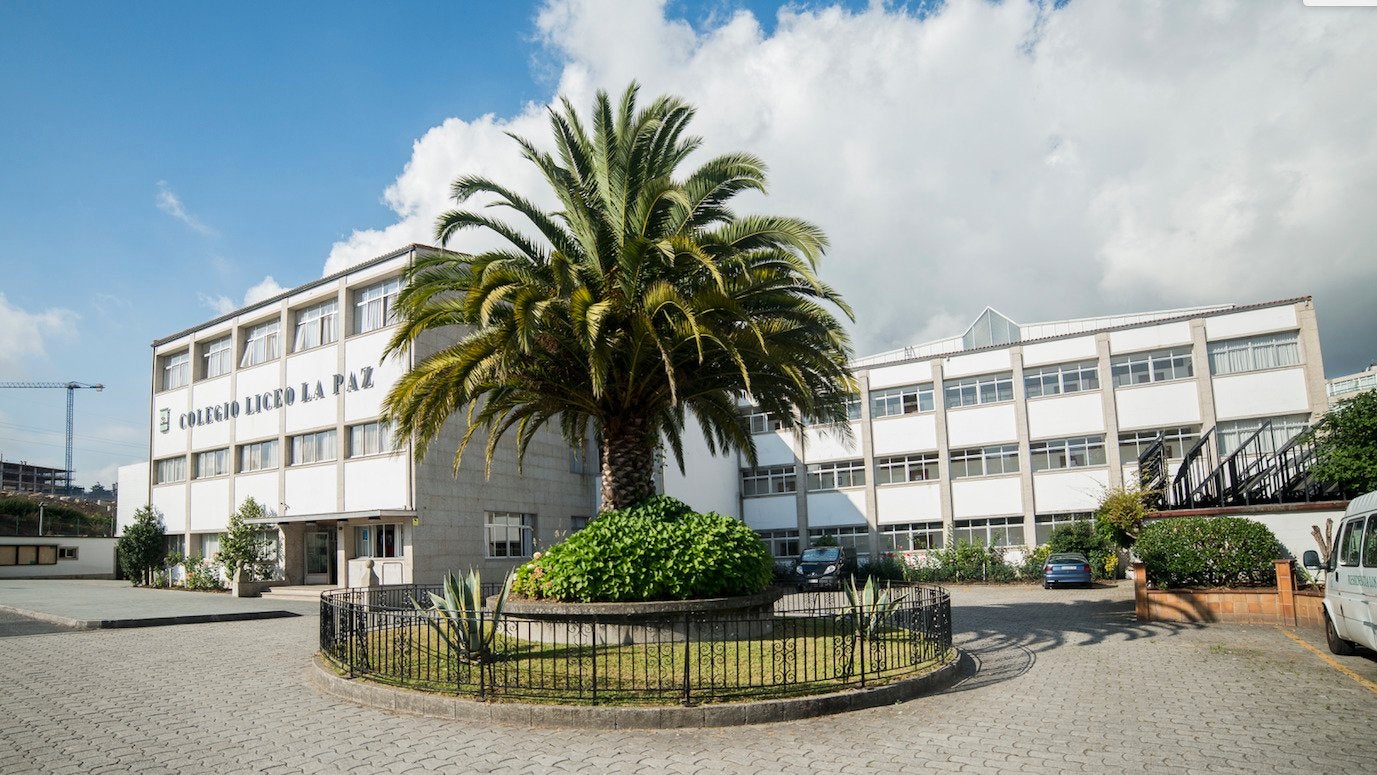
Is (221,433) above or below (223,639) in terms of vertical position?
above

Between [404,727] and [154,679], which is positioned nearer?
[404,727]

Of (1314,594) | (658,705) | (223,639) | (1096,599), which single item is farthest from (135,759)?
(1096,599)

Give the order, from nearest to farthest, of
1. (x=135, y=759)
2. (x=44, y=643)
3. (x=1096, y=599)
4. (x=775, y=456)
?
(x=135, y=759), (x=44, y=643), (x=1096, y=599), (x=775, y=456)

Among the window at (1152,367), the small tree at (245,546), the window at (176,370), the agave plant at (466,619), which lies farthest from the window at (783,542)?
the agave plant at (466,619)

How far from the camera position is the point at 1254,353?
33000 millimetres

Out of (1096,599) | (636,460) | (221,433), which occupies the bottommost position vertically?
(1096,599)

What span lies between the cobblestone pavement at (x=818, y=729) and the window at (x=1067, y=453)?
936 inches

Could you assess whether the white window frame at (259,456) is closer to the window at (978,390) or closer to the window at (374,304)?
the window at (374,304)

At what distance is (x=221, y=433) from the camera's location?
122 feet

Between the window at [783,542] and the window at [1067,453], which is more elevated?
the window at [1067,453]

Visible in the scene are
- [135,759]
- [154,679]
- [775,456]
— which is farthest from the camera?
[775,456]

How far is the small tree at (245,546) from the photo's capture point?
32.9 meters

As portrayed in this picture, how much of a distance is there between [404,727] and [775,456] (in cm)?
3618

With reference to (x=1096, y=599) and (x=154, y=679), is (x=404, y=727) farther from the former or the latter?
(x=1096, y=599)
